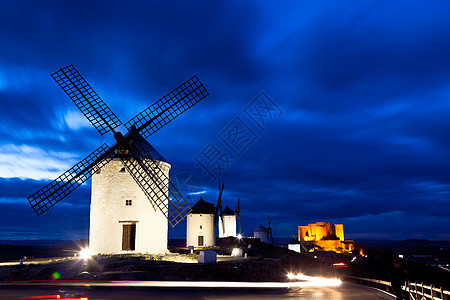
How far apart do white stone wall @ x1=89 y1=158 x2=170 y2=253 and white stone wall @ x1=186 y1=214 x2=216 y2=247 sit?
21883mm

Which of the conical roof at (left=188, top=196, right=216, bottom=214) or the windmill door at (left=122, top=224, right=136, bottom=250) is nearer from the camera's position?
the windmill door at (left=122, top=224, right=136, bottom=250)

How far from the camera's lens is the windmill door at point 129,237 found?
81.9 feet

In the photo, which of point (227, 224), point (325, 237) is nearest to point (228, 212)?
point (227, 224)

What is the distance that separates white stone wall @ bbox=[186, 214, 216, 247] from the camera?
4681cm

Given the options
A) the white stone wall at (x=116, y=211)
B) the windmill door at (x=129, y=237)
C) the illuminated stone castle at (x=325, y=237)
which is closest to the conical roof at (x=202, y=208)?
the white stone wall at (x=116, y=211)

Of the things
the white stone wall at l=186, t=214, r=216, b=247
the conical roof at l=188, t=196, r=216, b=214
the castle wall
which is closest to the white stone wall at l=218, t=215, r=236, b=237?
the conical roof at l=188, t=196, r=216, b=214

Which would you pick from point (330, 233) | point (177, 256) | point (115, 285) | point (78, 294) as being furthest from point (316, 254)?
point (78, 294)

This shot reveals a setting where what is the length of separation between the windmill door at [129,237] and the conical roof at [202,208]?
22.9 m

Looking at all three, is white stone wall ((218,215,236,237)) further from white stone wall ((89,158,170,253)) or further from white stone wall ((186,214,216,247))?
white stone wall ((89,158,170,253))

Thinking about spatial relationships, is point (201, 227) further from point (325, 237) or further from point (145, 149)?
point (325, 237)

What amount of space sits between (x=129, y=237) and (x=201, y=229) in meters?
22.9

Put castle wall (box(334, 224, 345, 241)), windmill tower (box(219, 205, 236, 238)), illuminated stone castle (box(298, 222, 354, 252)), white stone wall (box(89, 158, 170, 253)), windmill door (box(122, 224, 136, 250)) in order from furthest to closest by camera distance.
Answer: castle wall (box(334, 224, 345, 241)), illuminated stone castle (box(298, 222, 354, 252)), windmill tower (box(219, 205, 236, 238)), windmill door (box(122, 224, 136, 250)), white stone wall (box(89, 158, 170, 253))

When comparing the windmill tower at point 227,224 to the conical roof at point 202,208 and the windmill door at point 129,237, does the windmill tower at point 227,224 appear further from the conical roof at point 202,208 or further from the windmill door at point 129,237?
the windmill door at point 129,237

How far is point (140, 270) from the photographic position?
1900 cm
